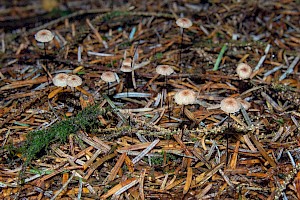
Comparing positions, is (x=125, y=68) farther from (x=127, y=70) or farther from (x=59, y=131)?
(x=59, y=131)

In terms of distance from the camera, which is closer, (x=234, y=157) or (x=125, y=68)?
(x=234, y=157)

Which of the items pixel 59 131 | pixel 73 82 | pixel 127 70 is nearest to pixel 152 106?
pixel 127 70

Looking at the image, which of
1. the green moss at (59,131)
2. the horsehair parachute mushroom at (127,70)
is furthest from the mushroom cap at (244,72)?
the green moss at (59,131)

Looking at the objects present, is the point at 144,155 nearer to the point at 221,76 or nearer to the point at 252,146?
the point at 252,146

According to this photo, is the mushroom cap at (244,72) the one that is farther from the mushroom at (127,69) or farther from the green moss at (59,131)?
the green moss at (59,131)

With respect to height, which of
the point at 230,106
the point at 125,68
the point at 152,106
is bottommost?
the point at 152,106

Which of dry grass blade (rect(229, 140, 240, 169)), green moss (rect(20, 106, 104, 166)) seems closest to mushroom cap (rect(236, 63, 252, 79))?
dry grass blade (rect(229, 140, 240, 169))

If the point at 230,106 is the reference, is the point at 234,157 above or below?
below

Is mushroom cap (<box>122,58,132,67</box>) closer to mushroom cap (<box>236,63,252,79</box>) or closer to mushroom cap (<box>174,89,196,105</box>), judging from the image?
mushroom cap (<box>174,89,196,105</box>)
